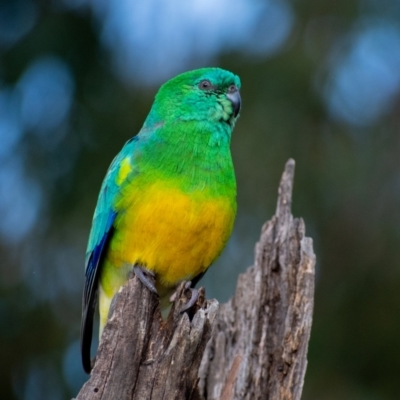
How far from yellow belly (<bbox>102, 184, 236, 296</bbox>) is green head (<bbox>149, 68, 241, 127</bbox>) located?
601 mm

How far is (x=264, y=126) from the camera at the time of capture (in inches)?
240

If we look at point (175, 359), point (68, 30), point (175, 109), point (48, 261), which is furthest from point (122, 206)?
point (68, 30)

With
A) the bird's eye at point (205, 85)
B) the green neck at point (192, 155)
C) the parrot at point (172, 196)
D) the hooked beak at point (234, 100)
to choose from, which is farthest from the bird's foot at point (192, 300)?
the bird's eye at point (205, 85)

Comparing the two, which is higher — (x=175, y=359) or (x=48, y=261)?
(x=48, y=261)

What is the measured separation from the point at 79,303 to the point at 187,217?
2.53 m

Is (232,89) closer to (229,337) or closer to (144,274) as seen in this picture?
(144,274)

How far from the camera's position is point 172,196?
386cm

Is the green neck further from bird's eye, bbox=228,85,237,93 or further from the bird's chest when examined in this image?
bird's eye, bbox=228,85,237,93

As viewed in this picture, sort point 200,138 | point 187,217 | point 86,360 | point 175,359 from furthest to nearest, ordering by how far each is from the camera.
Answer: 1. point 86,360
2. point 200,138
3. point 187,217
4. point 175,359

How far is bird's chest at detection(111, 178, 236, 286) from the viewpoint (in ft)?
12.6

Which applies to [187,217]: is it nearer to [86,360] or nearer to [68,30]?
[86,360]

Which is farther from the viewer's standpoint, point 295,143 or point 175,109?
point 295,143

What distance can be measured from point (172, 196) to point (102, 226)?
550 mm

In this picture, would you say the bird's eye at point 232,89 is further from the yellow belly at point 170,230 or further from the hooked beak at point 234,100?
the yellow belly at point 170,230
